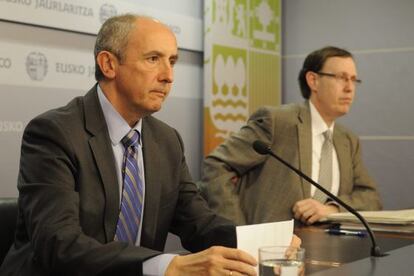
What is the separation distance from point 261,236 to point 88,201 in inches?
23.6

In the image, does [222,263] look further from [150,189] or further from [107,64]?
[107,64]

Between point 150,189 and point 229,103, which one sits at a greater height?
point 229,103

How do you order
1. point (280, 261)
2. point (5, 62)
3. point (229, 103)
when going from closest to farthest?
point (280, 261) → point (5, 62) → point (229, 103)

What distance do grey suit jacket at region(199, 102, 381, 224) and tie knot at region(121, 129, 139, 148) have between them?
129cm

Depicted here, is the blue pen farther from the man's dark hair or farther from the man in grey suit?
the man's dark hair

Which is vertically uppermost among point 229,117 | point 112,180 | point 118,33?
point 118,33

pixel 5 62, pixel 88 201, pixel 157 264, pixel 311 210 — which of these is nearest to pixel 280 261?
pixel 157 264

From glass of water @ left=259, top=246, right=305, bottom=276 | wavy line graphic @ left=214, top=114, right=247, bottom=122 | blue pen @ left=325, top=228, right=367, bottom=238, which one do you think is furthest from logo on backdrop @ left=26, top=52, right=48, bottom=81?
glass of water @ left=259, top=246, right=305, bottom=276

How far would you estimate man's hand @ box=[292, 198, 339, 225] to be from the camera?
10.2ft

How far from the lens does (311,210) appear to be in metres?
3.15

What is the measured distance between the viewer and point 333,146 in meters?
3.73

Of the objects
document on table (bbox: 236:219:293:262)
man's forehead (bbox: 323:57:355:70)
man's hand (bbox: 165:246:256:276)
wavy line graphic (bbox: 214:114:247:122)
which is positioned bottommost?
man's hand (bbox: 165:246:256:276)

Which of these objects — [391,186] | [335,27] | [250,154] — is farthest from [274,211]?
[335,27]

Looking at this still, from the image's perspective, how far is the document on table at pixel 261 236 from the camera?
1698mm
